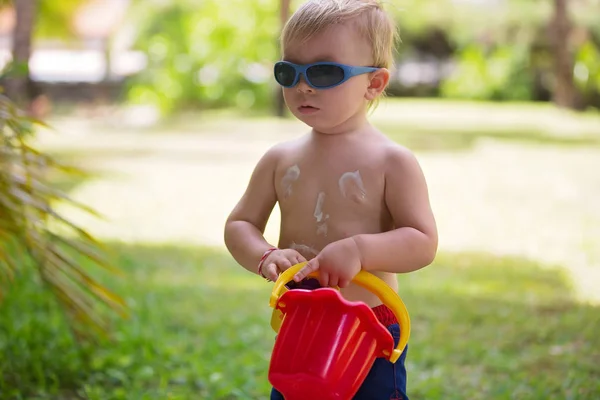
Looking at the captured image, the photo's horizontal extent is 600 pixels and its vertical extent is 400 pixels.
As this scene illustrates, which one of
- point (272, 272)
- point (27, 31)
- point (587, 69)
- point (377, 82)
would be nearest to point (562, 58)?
point (587, 69)

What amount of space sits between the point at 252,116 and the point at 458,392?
17.0m

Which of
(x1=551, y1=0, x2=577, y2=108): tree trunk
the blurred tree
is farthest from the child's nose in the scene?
(x1=551, y1=0, x2=577, y2=108): tree trunk

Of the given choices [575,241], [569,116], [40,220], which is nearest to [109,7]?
[569,116]

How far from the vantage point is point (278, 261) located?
6.66 feet

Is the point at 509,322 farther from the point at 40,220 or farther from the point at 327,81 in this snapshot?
the point at 327,81

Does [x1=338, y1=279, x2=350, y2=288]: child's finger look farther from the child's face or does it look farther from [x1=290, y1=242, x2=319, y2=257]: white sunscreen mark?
the child's face

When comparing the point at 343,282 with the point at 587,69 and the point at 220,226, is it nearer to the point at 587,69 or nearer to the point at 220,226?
the point at 220,226

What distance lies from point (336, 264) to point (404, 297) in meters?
3.39

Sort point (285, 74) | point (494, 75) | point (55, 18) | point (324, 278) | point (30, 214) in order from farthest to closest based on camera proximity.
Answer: point (494, 75) → point (55, 18) → point (30, 214) → point (285, 74) → point (324, 278)

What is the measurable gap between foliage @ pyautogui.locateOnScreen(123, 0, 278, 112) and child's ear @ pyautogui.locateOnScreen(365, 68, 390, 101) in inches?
759

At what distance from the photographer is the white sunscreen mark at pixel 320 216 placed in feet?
7.11

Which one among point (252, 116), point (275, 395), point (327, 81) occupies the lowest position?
point (252, 116)

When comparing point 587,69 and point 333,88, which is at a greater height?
point 333,88

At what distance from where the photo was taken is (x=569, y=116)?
1900cm
